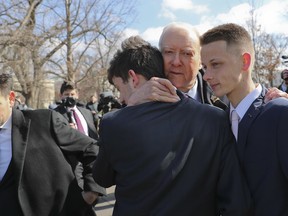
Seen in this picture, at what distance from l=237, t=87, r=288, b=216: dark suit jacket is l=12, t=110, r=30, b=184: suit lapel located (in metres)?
1.39

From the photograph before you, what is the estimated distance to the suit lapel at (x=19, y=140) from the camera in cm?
240

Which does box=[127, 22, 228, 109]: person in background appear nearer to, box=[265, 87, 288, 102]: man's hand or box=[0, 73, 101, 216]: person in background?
box=[265, 87, 288, 102]: man's hand

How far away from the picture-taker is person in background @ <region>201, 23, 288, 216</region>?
1.72 m

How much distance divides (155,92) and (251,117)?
48cm

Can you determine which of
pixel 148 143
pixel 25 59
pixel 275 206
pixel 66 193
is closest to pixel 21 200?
pixel 66 193

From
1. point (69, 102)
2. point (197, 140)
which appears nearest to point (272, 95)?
point (197, 140)

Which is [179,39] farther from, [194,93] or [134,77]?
[134,77]

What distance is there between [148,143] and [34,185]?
43.3 inches

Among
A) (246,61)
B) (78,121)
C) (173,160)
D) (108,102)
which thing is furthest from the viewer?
(108,102)

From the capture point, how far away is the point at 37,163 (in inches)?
98.3

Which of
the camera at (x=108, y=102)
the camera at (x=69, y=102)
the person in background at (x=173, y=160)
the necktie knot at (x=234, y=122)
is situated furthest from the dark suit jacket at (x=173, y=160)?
the camera at (x=108, y=102)

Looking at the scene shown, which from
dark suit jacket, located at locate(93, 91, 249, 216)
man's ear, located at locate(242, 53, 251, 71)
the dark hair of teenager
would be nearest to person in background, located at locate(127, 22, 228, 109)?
the dark hair of teenager

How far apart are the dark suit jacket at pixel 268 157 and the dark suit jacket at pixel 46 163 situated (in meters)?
1.26

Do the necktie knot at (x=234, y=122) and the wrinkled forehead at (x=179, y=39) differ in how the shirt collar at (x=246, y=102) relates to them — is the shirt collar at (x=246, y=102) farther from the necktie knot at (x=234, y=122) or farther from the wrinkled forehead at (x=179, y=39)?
the wrinkled forehead at (x=179, y=39)
